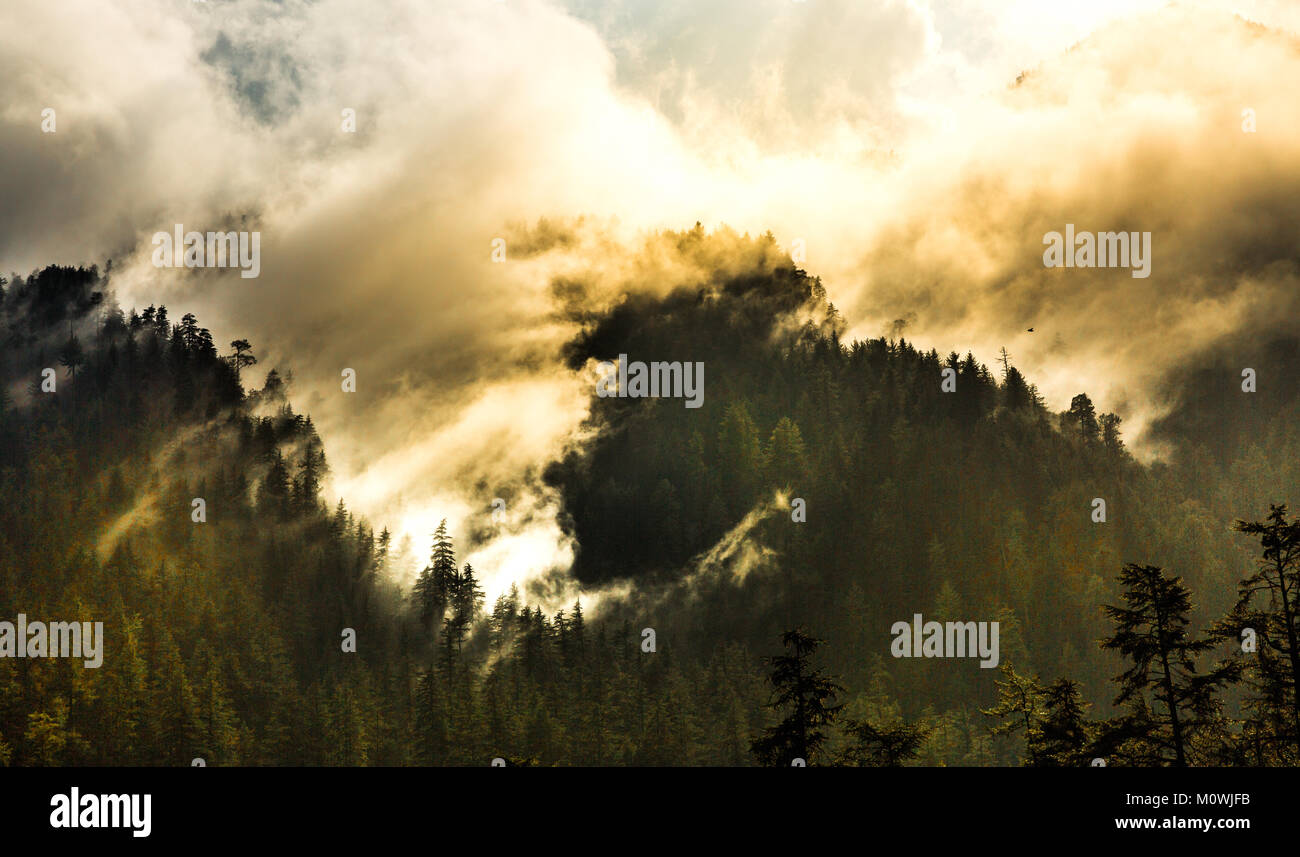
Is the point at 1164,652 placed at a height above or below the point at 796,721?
above

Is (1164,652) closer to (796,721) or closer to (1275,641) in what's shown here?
(1275,641)

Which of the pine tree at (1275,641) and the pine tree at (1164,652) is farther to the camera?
the pine tree at (1164,652)

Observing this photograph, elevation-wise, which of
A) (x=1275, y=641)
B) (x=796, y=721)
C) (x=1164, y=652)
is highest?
(x=1275, y=641)

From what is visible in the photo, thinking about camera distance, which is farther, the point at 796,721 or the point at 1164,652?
the point at 796,721

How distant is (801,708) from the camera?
54.5 meters

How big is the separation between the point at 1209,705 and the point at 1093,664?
17147 cm

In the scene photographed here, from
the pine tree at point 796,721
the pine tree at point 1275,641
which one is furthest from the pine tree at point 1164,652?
the pine tree at point 796,721

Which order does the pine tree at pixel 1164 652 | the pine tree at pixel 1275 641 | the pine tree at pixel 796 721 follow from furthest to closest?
the pine tree at pixel 796 721, the pine tree at pixel 1164 652, the pine tree at pixel 1275 641

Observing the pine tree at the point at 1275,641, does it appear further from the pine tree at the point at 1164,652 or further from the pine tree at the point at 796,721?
the pine tree at the point at 796,721

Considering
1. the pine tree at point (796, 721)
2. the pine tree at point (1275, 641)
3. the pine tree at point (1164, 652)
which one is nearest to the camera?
the pine tree at point (1275, 641)

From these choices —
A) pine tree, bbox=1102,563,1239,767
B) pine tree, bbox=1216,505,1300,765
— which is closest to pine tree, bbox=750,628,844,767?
pine tree, bbox=1102,563,1239,767

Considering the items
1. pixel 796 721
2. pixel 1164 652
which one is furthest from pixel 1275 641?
pixel 796 721

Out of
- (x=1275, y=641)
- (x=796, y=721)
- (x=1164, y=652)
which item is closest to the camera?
(x=1275, y=641)

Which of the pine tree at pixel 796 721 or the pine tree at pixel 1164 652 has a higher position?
the pine tree at pixel 1164 652
